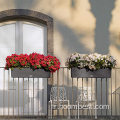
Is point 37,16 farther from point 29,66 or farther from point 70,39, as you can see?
point 29,66

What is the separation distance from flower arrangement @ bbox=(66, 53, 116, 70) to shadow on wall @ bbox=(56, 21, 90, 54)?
2.54 meters

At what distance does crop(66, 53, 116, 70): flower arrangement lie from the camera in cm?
660

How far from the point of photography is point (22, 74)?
661 centimetres

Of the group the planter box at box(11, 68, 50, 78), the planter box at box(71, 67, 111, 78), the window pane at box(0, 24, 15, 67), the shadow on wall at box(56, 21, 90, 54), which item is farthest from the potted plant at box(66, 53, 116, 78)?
the window pane at box(0, 24, 15, 67)

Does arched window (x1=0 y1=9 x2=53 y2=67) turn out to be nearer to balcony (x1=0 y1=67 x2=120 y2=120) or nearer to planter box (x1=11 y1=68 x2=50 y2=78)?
balcony (x1=0 y1=67 x2=120 y2=120)

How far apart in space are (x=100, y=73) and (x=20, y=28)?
345 cm

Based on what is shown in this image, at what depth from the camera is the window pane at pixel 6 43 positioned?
31.1ft

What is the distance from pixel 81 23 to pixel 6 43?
1813 millimetres

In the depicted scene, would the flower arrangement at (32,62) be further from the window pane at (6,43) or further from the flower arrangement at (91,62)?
the window pane at (6,43)

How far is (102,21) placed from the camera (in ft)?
30.8

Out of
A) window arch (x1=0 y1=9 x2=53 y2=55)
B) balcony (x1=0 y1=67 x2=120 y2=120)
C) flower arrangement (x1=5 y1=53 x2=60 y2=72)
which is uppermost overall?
window arch (x1=0 y1=9 x2=53 y2=55)

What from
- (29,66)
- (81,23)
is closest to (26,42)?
(81,23)

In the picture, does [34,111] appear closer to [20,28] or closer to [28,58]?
[20,28]

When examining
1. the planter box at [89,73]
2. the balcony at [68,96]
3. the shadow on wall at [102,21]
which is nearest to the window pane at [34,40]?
the balcony at [68,96]
